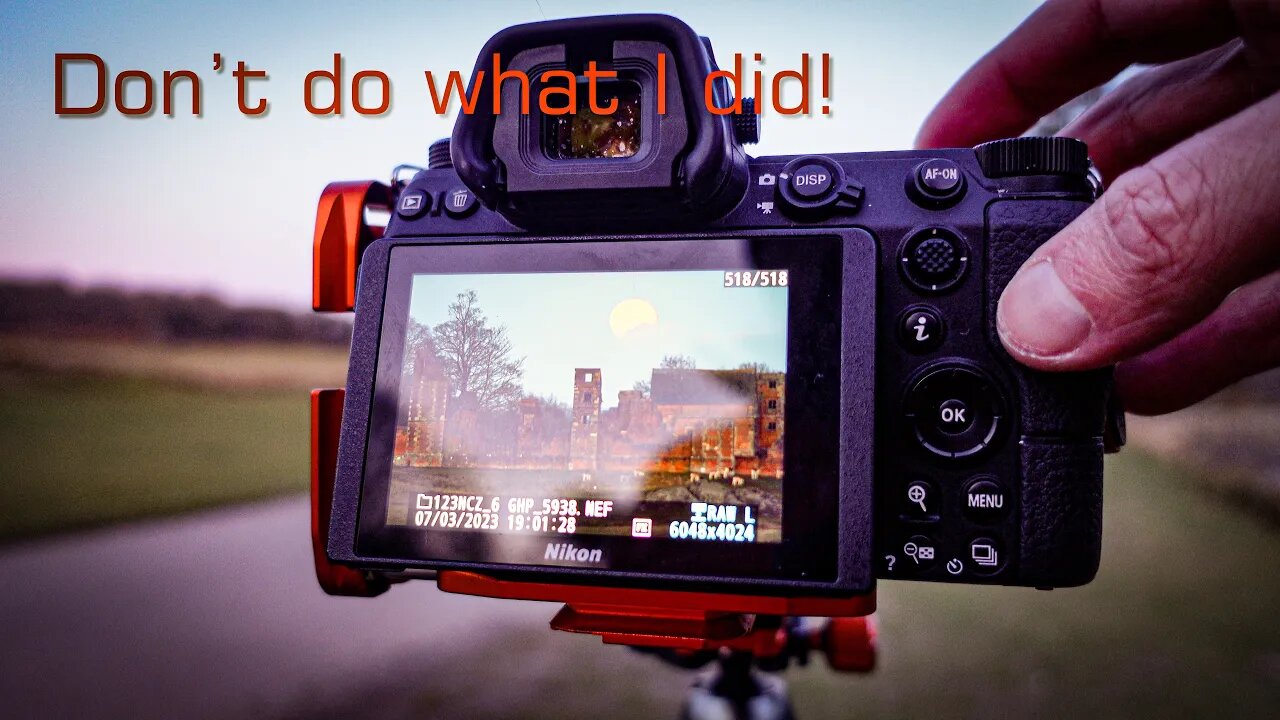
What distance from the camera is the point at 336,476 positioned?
2.62 ft

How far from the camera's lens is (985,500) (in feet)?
2.35

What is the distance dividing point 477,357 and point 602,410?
0.14 meters

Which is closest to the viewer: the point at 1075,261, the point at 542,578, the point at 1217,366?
the point at 1075,261

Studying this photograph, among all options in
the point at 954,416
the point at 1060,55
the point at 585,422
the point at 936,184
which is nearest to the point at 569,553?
the point at 585,422

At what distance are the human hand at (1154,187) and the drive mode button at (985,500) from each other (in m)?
0.12

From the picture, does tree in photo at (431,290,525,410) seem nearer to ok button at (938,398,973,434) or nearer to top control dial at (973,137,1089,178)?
ok button at (938,398,973,434)

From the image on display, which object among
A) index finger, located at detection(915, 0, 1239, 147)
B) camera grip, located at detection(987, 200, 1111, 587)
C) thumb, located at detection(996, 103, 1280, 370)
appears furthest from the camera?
index finger, located at detection(915, 0, 1239, 147)

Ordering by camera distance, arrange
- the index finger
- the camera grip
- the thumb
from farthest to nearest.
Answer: the index finger
the camera grip
the thumb

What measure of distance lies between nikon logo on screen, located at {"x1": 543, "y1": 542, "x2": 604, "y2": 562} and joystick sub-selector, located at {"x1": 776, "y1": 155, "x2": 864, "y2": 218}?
1.27 ft

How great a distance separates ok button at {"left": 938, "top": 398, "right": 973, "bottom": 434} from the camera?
28.6 inches

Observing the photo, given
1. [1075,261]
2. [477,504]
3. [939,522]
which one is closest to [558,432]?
[477,504]

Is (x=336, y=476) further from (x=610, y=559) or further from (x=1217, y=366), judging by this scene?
(x=1217, y=366)

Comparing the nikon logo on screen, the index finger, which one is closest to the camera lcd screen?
the nikon logo on screen

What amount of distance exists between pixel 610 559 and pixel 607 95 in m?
0.45
